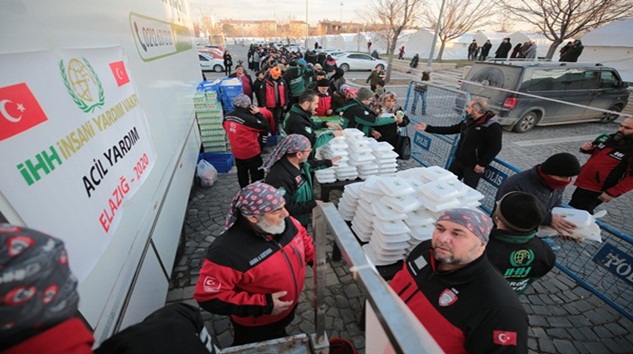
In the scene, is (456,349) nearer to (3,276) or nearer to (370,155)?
(3,276)

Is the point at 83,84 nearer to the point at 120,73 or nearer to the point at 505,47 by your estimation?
the point at 120,73

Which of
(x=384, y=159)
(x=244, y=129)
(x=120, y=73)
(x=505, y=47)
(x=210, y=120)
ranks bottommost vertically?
(x=210, y=120)

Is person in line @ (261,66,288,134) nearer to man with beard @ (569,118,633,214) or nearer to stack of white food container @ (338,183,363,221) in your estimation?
stack of white food container @ (338,183,363,221)

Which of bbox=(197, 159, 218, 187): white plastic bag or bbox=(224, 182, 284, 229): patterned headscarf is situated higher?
bbox=(224, 182, 284, 229): patterned headscarf

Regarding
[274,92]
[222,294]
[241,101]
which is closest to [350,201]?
[222,294]

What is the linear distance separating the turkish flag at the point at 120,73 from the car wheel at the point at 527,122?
35.2 ft

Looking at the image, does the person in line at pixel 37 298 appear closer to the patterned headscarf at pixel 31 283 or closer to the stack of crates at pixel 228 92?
the patterned headscarf at pixel 31 283

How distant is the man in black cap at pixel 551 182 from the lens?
8.77 ft

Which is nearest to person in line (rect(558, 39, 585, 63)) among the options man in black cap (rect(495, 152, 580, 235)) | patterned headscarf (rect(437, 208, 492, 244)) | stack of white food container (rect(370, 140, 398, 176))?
man in black cap (rect(495, 152, 580, 235))

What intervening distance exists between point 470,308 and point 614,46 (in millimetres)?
27733

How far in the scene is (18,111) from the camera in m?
1.26

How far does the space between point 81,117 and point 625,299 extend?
585cm

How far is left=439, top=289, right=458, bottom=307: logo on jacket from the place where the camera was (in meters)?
1.70

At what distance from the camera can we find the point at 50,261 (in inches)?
26.0
